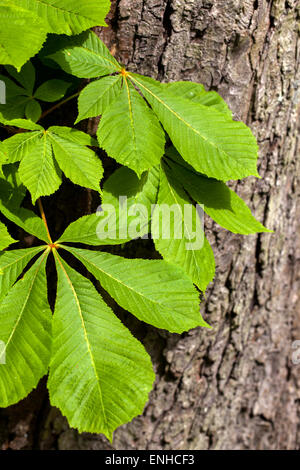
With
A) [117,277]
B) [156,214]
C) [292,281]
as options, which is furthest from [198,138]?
[292,281]

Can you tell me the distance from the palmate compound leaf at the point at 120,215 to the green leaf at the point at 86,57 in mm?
252

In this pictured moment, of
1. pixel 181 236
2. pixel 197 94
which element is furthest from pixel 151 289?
pixel 197 94

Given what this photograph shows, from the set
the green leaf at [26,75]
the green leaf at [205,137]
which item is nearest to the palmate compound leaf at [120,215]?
the green leaf at [205,137]

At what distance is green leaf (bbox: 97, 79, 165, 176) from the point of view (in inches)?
36.7

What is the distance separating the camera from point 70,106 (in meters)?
1.19

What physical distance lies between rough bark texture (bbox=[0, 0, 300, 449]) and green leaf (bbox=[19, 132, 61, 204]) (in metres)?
0.38

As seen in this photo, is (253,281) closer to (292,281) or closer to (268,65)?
(292,281)

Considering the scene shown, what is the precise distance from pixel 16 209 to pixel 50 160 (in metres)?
0.16

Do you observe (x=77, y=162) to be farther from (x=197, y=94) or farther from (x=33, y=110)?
(x=197, y=94)

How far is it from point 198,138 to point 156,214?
21cm

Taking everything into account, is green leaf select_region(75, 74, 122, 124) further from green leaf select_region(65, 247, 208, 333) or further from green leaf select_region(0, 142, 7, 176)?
green leaf select_region(65, 247, 208, 333)

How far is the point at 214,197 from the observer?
3.59ft

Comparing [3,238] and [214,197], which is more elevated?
[214,197]

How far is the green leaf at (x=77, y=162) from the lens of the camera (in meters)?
0.93
